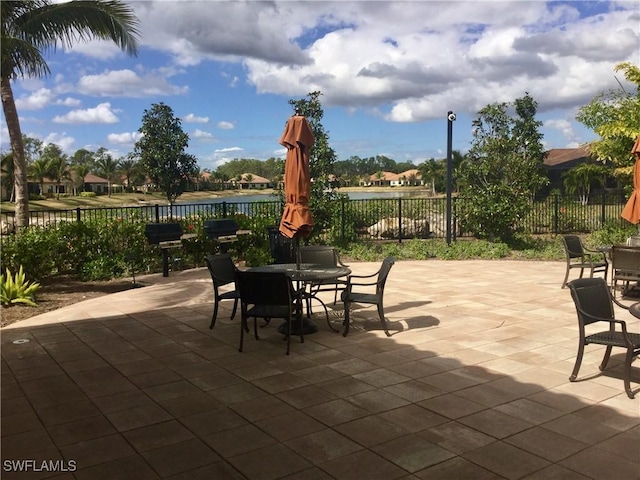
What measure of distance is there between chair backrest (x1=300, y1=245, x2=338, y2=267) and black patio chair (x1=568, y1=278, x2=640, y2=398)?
298 centimetres

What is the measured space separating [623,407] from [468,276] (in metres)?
5.98

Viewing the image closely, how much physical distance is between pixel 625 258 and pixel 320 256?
404 cm

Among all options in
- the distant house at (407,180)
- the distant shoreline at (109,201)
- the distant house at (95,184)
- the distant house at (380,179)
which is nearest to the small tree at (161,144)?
the distant shoreline at (109,201)

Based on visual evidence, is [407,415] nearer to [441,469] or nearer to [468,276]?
[441,469]

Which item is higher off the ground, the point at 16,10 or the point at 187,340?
the point at 16,10

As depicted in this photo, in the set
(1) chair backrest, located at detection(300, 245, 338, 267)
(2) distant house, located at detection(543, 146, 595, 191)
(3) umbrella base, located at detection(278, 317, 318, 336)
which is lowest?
(3) umbrella base, located at detection(278, 317, 318, 336)

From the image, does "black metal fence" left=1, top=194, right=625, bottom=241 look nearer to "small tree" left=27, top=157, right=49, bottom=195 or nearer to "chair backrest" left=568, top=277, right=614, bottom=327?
"chair backrest" left=568, top=277, right=614, bottom=327

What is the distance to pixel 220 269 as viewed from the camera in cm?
617

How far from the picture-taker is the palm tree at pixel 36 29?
10.4 m

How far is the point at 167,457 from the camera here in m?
3.06

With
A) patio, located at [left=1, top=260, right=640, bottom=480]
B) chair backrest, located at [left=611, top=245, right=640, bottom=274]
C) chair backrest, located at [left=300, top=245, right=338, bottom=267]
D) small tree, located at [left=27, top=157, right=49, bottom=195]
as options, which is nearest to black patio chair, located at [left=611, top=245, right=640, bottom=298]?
chair backrest, located at [left=611, top=245, right=640, bottom=274]

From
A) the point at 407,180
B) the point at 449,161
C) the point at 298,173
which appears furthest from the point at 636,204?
the point at 407,180

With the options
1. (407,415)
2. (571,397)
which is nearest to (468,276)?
(571,397)

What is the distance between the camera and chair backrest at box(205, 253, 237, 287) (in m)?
6.01
